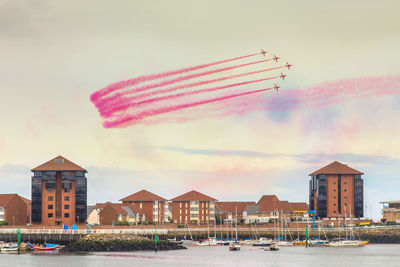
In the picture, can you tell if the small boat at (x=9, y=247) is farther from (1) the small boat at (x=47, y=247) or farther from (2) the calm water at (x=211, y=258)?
(2) the calm water at (x=211, y=258)

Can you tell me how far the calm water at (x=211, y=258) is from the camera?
498ft

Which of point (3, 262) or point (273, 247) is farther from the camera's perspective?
point (273, 247)

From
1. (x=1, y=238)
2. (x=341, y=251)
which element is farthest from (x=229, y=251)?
(x=1, y=238)

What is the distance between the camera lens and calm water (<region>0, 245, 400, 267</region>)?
152 metres

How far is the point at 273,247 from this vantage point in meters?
197

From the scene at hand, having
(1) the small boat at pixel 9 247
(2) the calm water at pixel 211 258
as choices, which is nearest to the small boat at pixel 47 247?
(1) the small boat at pixel 9 247

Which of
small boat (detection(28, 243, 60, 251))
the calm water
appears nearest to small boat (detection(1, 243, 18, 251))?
small boat (detection(28, 243, 60, 251))

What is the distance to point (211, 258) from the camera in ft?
549

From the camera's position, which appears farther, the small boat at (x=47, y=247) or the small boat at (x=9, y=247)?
the small boat at (x=47, y=247)

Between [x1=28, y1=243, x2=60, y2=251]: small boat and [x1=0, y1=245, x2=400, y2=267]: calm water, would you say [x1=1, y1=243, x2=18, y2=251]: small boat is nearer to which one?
[x1=28, y1=243, x2=60, y2=251]: small boat

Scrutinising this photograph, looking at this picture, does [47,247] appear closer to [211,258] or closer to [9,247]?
[9,247]

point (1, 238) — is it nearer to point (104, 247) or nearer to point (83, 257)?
point (104, 247)

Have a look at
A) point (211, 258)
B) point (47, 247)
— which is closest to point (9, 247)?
point (47, 247)

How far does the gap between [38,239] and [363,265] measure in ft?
259
